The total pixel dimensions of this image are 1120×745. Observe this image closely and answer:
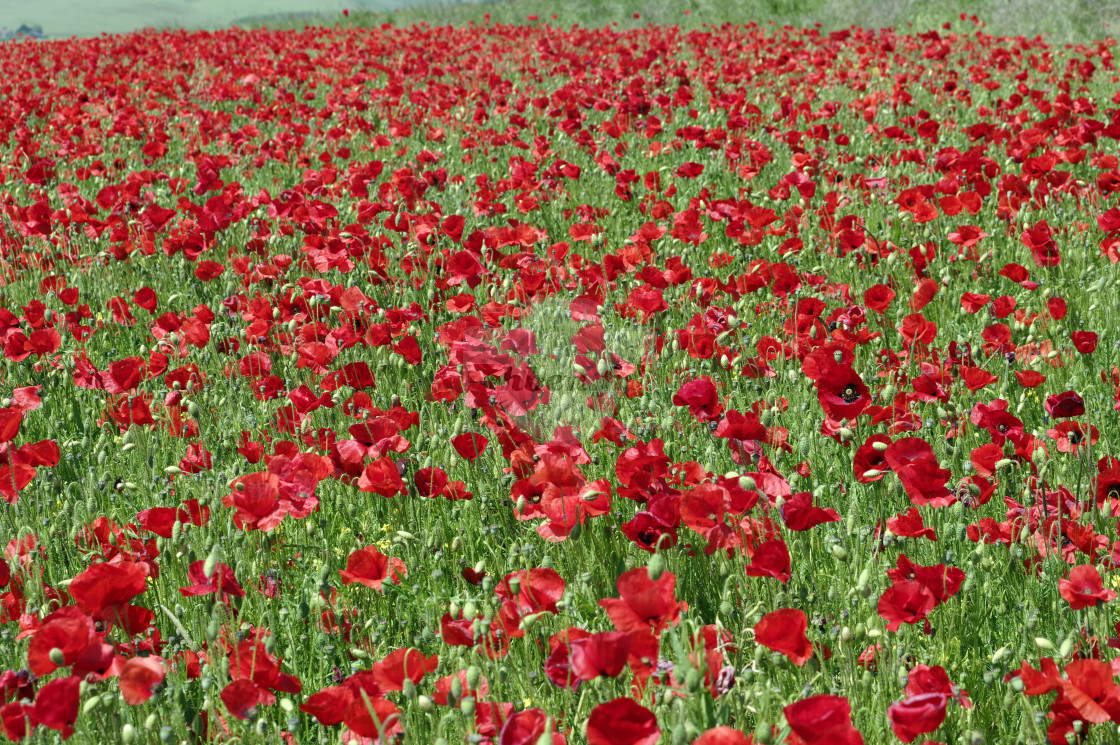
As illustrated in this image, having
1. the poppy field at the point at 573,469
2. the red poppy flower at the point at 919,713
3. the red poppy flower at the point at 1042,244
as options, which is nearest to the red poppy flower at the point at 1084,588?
the poppy field at the point at 573,469

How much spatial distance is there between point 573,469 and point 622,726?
890mm

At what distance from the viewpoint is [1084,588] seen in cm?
166

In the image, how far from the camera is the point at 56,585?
2.23 m

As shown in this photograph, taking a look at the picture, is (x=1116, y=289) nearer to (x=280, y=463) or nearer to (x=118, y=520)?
(x=280, y=463)

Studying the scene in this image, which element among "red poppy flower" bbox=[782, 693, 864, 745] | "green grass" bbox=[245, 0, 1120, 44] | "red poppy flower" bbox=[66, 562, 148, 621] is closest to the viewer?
"red poppy flower" bbox=[782, 693, 864, 745]

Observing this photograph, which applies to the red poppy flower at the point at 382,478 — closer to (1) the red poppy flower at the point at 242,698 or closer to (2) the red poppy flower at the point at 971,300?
(1) the red poppy flower at the point at 242,698

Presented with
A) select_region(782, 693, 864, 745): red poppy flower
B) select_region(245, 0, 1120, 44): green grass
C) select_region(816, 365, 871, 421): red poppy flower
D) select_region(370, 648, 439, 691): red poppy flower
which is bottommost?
select_region(370, 648, 439, 691): red poppy flower

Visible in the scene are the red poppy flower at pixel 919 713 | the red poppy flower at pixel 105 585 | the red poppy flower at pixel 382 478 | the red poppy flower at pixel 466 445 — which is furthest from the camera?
the red poppy flower at pixel 466 445

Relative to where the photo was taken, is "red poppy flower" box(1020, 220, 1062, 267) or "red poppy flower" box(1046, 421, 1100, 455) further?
"red poppy flower" box(1020, 220, 1062, 267)

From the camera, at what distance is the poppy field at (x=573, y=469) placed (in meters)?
1.59

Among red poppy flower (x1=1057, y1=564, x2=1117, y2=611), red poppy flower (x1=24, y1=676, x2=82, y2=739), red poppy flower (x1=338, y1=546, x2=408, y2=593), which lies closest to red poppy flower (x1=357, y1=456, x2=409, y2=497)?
red poppy flower (x1=338, y1=546, x2=408, y2=593)

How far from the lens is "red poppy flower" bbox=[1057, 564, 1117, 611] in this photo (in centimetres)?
164

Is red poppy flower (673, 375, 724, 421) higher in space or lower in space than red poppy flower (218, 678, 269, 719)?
higher

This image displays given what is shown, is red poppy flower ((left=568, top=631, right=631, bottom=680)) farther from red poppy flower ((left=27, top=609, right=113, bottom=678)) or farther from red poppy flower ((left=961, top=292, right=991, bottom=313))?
red poppy flower ((left=961, top=292, right=991, bottom=313))
